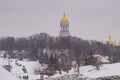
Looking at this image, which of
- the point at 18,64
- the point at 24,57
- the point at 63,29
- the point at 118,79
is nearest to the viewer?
the point at 118,79

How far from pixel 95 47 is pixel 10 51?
78.0 feet

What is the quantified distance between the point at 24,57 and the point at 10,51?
23.3 ft

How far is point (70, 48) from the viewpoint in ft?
402

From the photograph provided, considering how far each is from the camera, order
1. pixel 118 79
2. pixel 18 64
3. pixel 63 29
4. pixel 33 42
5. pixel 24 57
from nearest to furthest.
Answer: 1. pixel 118 79
2. pixel 18 64
3. pixel 24 57
4. pixel 33 42
5. pixel 63 29

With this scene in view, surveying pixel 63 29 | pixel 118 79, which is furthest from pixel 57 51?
pixel 118 79

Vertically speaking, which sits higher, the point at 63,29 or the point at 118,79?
the point at 63,29

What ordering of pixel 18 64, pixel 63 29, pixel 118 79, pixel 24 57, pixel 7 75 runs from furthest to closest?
1. pixel 63 29
2. pixel 24 57
3. pixel 18 64
4. pixel 118 79
5. pixel 7 75

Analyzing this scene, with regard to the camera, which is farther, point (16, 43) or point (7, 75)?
point (16, 43)

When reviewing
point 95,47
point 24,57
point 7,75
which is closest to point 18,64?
point 24,57

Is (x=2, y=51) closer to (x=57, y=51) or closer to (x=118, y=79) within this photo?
(x=57, y=51)

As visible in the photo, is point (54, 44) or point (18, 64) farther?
point (54, 44)

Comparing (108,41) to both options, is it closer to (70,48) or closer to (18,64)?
(70,48)

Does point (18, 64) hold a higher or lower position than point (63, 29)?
lower

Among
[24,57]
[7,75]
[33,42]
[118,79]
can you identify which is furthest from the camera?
[33,42]
